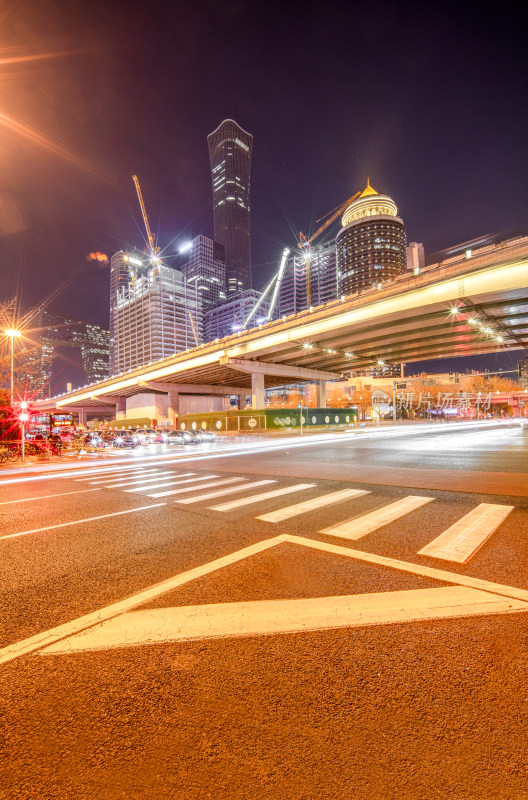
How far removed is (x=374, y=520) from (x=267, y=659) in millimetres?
4348

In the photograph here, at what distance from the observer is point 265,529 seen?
6.30 m

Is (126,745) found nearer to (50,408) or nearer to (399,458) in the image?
(399,458)

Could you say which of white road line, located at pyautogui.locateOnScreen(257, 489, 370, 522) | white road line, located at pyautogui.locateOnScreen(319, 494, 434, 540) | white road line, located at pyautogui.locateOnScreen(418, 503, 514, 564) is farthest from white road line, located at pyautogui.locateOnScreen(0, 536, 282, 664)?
white road line, located at pyautogui.locateOnScreen(418, 503, 514, 564)

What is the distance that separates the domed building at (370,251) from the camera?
15388 centimetres

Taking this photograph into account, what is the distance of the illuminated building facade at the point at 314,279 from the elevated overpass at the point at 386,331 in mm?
130195

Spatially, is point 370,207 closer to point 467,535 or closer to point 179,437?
point 179,437

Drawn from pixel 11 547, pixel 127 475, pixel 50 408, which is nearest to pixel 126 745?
pixel 11 547

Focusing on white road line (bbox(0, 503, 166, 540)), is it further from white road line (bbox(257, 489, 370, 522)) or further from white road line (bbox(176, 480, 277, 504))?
white road line (bbox(257, 489, 370, 522))

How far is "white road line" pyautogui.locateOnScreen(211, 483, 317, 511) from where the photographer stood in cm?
805

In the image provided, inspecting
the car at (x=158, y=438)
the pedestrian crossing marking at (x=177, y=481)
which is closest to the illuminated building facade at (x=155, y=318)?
the car at (x=158, y=438)

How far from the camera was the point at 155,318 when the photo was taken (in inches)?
6491

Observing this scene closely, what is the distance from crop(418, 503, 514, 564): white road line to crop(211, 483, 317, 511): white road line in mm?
4134

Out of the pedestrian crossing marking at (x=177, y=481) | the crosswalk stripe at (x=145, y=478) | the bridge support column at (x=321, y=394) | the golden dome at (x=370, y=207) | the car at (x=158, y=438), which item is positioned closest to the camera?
the pedestrian crossing marking at (x=177, y=481)

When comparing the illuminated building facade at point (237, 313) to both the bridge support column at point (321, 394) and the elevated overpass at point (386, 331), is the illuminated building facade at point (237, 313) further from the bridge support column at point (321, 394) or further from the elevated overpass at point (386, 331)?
the bridge support column at point (321, 394)
